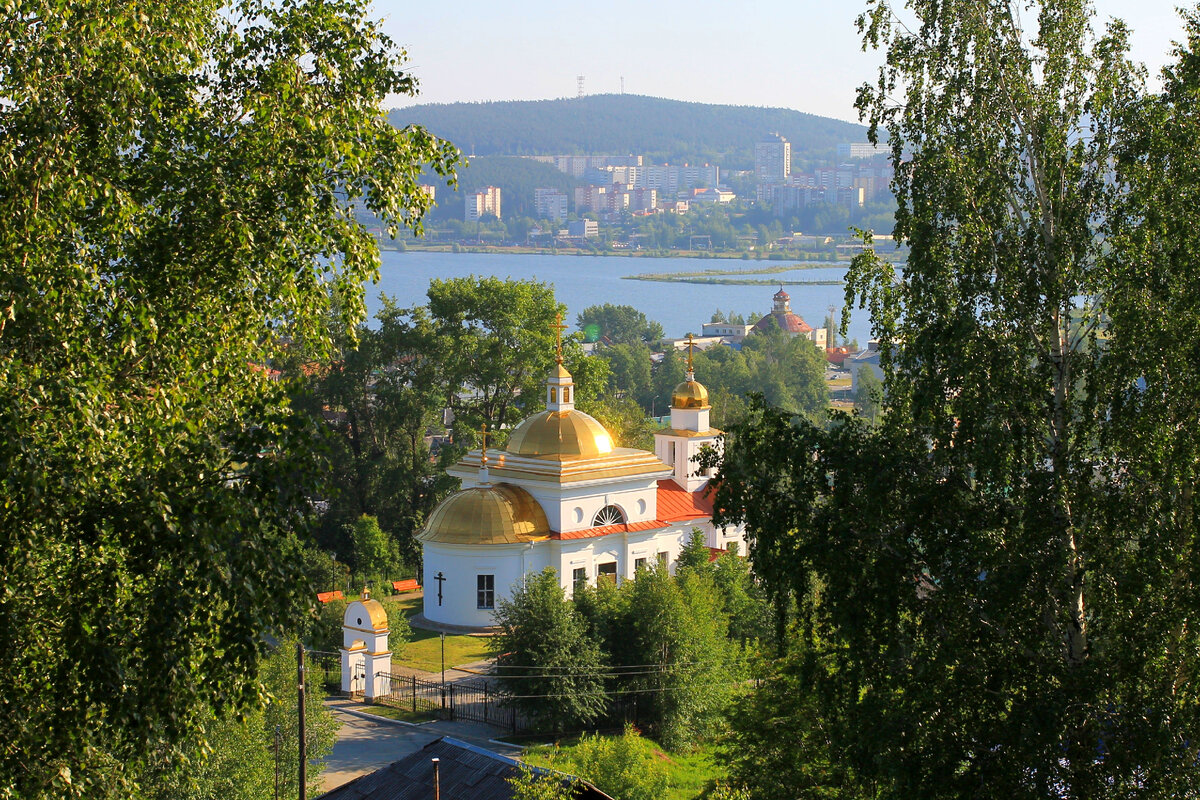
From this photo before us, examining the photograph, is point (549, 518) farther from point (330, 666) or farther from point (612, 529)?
point (330, 666)

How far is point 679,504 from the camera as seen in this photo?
30.4 m

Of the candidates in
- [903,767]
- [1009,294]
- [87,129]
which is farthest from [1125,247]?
[87,129]

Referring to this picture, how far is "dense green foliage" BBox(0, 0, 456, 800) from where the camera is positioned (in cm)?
601

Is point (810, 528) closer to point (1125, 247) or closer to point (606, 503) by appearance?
point (1125, 247)

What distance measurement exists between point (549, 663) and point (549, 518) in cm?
686

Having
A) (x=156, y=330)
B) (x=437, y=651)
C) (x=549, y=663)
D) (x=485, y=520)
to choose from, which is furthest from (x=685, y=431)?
(x=156, y=330)

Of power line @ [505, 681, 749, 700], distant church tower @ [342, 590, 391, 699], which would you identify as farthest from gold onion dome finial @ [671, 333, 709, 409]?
power line @ [505, 681, 749, 700]

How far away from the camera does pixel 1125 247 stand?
351 inches

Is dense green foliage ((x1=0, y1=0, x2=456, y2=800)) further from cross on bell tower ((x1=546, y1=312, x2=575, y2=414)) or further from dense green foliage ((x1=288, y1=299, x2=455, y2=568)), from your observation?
dense green foliage ((x1=288, y1=299, x2=455, y2=568))

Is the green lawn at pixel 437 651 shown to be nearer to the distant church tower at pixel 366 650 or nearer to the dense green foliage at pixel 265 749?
the distant church tower at pixel 366 650

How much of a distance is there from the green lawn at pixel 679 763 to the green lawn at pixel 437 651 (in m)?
4.08

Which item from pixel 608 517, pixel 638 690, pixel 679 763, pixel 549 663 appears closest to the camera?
pixel 679 763

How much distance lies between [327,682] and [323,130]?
19.0 metres

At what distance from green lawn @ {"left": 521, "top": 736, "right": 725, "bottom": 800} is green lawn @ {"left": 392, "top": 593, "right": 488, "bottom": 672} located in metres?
4.08
